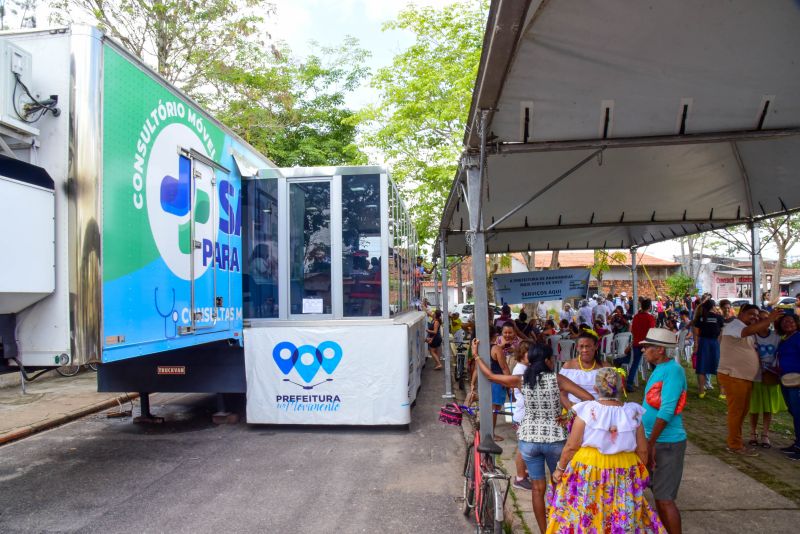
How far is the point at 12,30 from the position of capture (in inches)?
182

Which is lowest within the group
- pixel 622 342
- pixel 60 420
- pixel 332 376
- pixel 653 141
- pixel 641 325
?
pixel 60 420

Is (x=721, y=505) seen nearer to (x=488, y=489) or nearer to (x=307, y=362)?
(x=488, y=489)

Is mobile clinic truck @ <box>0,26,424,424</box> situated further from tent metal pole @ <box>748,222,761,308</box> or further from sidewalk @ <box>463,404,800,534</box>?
tent metal pole @ <box>748,222,761,308</box>

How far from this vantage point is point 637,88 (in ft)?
13.2

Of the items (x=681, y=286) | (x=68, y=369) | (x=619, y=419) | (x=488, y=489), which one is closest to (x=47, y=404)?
(x=68, y=369)

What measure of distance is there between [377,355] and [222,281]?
2.36 meters

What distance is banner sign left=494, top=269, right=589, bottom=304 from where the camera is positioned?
11359mm

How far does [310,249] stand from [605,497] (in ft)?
19.4

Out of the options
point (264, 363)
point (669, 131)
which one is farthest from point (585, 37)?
point (264, 363)

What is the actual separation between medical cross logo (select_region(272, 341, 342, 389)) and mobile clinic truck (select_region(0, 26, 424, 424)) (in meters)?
0.02

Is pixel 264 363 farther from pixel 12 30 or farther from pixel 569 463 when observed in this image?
pixel 569 463

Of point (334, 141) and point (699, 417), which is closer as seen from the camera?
point (699, 417)

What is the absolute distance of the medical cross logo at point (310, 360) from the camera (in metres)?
7.93

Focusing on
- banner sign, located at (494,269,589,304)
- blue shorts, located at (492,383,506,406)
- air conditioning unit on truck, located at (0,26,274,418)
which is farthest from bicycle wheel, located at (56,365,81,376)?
banner sign, located at (494,269,589,304)
